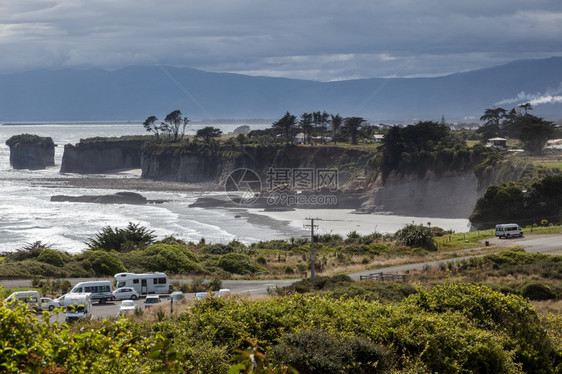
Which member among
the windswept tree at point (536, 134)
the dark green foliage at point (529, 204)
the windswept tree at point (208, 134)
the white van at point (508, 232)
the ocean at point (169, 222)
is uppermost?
the windswept tree at point (208, 134)

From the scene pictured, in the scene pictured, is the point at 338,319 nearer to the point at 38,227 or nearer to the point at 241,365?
A: the point at 241,365

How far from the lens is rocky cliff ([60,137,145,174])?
6063 inches

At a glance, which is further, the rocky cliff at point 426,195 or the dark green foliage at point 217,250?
the rocky cliff at point 426,195

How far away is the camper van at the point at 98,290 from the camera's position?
28.2 metres

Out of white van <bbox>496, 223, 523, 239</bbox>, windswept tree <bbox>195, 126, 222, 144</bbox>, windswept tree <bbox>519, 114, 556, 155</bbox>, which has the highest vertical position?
windswept tree <bbox>195, 126, 222, 144</bbox>

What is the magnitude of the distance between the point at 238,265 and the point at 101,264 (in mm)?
7893

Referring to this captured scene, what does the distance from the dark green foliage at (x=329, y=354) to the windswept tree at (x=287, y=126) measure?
114884 mm

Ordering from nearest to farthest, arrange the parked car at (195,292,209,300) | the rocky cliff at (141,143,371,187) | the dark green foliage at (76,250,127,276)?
the parked car at (195,292,209,300)
the dark green foliage at (76,250,127,276)
the rocky cliff at (141,143,371,187)

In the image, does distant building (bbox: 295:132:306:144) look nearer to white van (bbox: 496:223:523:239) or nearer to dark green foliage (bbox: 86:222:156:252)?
dark green foliage (bbox: 86:222:156:252)

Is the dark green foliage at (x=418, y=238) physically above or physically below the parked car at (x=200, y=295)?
below

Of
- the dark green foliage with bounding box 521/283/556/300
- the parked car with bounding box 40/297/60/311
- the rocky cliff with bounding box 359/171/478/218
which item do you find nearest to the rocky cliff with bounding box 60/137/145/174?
the rocky cliff with bounding box 359/171/478/218

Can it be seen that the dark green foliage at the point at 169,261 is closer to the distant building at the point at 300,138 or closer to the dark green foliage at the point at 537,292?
the dark green foliage at the point at 537,292

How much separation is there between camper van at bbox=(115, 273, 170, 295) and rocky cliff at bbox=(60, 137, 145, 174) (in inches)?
5047

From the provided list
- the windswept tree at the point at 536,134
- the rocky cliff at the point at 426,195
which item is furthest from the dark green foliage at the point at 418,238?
the windswept tree at the point at 536,134
